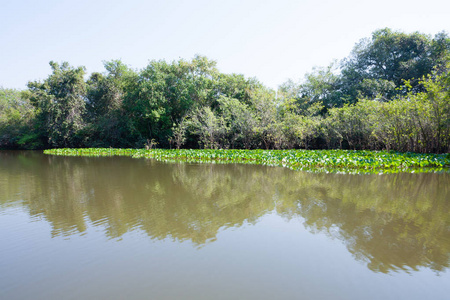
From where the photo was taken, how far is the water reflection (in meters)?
4.43

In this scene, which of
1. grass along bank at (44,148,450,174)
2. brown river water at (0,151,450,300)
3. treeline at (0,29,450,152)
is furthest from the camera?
treeline at (0,29,450,152)

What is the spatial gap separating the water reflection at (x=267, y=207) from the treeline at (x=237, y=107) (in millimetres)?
10330

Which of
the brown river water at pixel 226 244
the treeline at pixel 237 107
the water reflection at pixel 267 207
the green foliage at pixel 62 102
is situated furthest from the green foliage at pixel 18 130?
the brown river water at pixel 226 244

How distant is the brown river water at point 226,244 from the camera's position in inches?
123

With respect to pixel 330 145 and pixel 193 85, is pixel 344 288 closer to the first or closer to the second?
pixel 330 145

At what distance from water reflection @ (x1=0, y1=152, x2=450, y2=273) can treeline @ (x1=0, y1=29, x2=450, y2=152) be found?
10330 millimetres

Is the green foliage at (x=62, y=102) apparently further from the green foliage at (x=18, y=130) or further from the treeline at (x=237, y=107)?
the green foliage at (x=18, y=130)

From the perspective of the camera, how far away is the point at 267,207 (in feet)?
21.5

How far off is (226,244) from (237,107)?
19874 mm

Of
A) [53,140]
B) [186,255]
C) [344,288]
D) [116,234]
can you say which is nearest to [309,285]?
[344,288]

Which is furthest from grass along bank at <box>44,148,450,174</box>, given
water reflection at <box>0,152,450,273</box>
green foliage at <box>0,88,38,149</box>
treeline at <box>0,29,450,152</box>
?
green foliage at <box>0,88,38,149</box>

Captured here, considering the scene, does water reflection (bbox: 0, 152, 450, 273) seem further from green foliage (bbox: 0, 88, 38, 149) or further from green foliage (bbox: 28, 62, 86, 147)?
green foliage (bbox: 0, 88, 38, 149)

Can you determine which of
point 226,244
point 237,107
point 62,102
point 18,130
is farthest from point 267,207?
point 18,130

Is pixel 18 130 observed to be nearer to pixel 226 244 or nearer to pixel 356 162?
pixel 356 162
